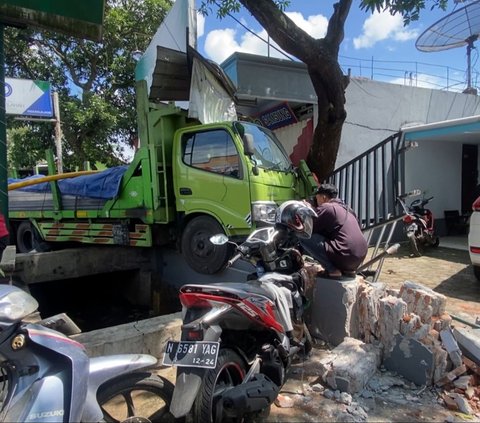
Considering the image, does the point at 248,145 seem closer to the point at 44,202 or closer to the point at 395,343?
the point at 395,343

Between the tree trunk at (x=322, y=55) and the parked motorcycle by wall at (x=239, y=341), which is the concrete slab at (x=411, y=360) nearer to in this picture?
the parked motorcycle by wall at (x=239, y=341)

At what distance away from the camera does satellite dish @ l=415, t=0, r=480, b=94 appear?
360 inches

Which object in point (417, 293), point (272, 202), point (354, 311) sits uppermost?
point (272, 202)

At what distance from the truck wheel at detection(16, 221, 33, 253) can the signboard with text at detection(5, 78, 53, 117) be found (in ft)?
11.4

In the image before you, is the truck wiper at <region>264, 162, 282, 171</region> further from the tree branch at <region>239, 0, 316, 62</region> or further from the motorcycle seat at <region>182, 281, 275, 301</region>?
the motorcycle seat at <region>182, 281, 275, 301</region>

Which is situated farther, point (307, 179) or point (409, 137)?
point (409, 137)

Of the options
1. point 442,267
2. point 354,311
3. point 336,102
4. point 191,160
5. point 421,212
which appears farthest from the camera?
point 421,212

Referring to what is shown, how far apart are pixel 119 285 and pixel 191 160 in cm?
322

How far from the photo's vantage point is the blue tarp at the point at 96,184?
618 centimetres

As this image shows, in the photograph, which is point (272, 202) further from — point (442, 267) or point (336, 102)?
point (442, 267)

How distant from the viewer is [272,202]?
16.8 ft

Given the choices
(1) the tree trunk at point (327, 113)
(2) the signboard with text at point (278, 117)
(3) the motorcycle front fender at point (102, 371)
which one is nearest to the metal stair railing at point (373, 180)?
(1) the tree trunk at point (327, 113)

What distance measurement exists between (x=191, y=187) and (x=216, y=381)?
136 inches

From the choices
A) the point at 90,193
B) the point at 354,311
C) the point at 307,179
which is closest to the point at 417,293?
the point at 354,311
